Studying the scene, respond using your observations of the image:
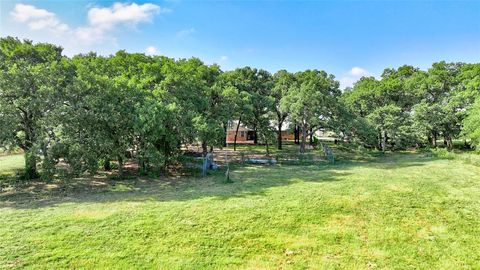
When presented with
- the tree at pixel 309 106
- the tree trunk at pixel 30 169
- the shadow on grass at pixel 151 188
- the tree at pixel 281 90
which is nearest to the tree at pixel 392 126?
the tree at pixel 309 106

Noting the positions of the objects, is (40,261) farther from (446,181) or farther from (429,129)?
(429,129)

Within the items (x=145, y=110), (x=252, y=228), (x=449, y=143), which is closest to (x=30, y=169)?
(x=145, y=110)

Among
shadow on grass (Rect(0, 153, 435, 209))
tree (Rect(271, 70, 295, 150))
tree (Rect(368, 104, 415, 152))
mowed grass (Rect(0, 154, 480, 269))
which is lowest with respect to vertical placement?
mowed grass (Rect(0, 154, 480, 269))

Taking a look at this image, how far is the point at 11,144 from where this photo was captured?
13.4 m

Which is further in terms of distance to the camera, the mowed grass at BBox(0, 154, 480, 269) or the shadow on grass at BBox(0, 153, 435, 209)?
the shadow on grass at BBox(0, 153, 435, 209)

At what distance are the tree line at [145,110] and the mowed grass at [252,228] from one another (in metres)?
2.84

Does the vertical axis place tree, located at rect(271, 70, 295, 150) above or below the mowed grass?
above

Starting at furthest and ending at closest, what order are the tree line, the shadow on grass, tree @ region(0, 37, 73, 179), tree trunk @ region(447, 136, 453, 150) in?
tree trunk @ region(447, 136, 453, 150), the tree line, tree @ region(0, 37, 73, 179), the shadow on grass

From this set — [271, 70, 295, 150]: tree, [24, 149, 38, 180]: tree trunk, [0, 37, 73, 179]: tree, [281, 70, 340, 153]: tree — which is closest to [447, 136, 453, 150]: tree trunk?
[281, 70, 340, 153]: tree

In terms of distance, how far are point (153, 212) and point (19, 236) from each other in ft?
10.9

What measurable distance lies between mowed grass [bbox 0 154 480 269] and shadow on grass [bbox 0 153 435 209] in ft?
0.35

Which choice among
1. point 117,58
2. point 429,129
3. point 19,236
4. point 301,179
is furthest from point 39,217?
point 429,129

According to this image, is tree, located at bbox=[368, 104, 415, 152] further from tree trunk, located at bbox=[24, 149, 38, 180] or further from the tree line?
tree trunk, located at bbox=[24, 149, 38, 180]

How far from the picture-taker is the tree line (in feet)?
44.6
